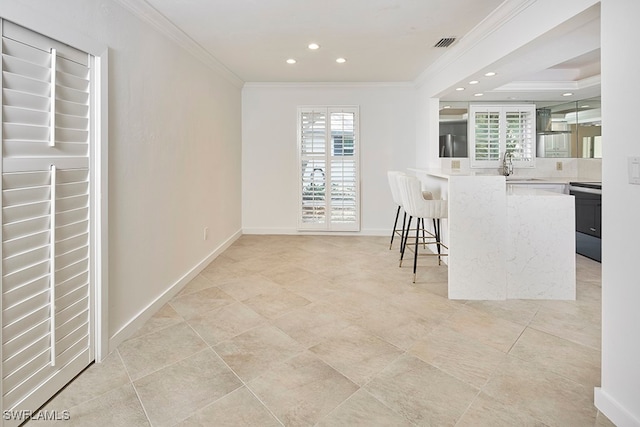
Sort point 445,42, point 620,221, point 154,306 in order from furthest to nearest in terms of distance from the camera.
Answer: point 445,42 → point 154,306 → point 620,221

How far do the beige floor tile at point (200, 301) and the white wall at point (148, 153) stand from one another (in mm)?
136

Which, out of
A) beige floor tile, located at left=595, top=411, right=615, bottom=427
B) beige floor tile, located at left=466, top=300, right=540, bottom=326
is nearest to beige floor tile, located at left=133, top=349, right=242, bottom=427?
beige floor tile, located at left=595, top=411, right=615, bottom=427

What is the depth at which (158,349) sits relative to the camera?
7.16ft

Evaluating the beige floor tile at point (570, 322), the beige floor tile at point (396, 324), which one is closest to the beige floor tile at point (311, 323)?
the beige floor tile at point (396, 324)

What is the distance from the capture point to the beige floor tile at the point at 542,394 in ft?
5.14

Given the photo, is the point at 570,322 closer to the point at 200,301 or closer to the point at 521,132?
the point at 200,301

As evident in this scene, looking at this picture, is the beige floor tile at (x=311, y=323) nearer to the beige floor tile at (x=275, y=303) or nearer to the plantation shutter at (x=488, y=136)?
the beige floor tile at (x=275, y=303)

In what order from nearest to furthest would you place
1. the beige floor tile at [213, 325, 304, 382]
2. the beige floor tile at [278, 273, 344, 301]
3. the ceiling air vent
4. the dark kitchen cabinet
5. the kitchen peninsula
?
the beige floor tile at [213, 325, 304, 382] < the kitchen peninsula < the beige floor tile at [278, 273, 344, 301] < the ceiling air vent < the dark kitchen cabinet

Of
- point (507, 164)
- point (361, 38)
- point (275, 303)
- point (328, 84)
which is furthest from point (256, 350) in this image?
point (507, 164)

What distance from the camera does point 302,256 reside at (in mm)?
4348

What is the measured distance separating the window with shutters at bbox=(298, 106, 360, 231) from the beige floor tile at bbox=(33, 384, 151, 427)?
12.9 feet

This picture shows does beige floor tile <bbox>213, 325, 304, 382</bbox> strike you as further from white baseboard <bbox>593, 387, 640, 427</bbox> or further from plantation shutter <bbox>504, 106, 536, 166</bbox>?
plantation shutter <bbox>504, 106, 536, 166</bbox>

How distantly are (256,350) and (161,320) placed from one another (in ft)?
2.91

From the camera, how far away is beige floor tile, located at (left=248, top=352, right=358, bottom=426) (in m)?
1.61
